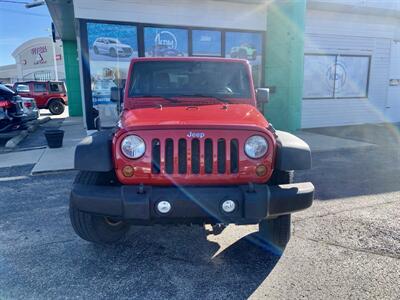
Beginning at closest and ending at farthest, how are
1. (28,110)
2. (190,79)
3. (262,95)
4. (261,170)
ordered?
(261,170)
(190,79)
(262,95)
(28,110)

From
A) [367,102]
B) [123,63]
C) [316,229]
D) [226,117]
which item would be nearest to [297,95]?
[367,102]

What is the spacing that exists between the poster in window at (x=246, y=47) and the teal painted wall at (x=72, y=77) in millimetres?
8729

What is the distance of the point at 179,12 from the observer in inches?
388

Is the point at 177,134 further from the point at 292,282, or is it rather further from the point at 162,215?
the point at 292,282

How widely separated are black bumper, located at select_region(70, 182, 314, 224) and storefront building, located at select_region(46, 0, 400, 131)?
614 centimetres

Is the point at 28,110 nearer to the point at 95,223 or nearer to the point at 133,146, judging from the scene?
the point at 95,223

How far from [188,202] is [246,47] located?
9.25m

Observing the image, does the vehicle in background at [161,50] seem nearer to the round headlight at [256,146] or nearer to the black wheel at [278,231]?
the black wheel at [278,231]

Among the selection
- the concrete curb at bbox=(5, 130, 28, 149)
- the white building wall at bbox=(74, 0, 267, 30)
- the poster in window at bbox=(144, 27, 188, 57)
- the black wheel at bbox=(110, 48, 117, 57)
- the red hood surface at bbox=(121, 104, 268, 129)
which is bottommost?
the concrete curb at bbox=(5, 130, 28, 149)

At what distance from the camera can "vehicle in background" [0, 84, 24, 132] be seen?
9.16 meters

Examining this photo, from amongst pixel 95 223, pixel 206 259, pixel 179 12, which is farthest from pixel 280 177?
pixel 179 12

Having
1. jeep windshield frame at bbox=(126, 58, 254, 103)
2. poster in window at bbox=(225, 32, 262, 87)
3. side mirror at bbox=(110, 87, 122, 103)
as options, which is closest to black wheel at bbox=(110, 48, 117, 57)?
poster in window at bbox=(225, 32, 262, 87)

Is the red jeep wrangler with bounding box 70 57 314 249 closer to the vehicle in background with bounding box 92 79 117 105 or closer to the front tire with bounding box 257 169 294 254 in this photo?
the front tire with bounding box 257 169 294 254

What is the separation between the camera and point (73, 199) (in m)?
2.79
